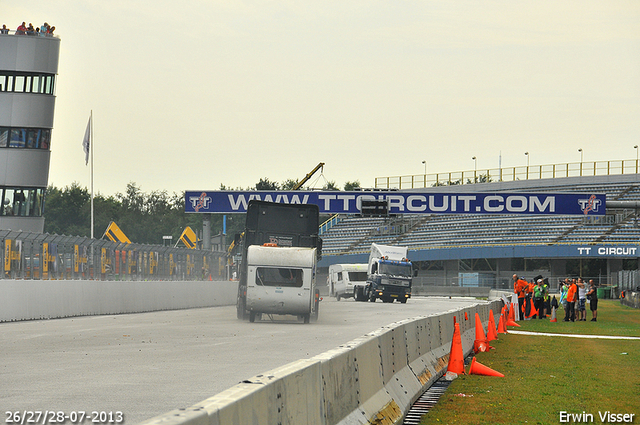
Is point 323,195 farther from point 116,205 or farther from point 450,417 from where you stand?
point 116,205

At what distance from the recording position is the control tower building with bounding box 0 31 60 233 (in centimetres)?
4847

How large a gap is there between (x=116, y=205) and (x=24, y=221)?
321 ft

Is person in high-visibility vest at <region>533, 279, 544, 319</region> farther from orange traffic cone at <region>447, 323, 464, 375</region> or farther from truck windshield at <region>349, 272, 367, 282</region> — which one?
truck windshield at <region>349, 272, 367, 282</region>

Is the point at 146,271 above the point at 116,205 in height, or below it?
below

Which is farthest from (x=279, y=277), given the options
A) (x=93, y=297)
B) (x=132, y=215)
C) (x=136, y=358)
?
(x=132, y=215)

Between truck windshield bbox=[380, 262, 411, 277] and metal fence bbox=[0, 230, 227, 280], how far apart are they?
584 inches

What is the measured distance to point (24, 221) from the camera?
49750 mm

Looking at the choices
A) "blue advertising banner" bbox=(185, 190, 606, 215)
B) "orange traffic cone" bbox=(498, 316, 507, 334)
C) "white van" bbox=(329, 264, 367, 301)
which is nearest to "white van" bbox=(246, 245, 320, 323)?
"orange traffic cone" bbox=(498, 316, 507, 334)

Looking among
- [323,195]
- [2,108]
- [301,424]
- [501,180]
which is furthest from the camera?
[501,180]

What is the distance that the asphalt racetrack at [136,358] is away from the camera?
952cm

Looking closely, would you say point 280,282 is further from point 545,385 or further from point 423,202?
point 423,202

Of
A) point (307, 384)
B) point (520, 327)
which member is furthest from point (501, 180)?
point (307, 384)

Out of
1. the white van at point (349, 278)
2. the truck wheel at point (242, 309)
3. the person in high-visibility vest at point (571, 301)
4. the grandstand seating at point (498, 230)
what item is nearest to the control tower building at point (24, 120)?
the white van at point (349, 278)

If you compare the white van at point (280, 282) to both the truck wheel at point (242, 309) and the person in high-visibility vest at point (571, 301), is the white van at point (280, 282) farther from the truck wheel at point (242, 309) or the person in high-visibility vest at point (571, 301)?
the person in high-visibility vest at point (571, 301)
